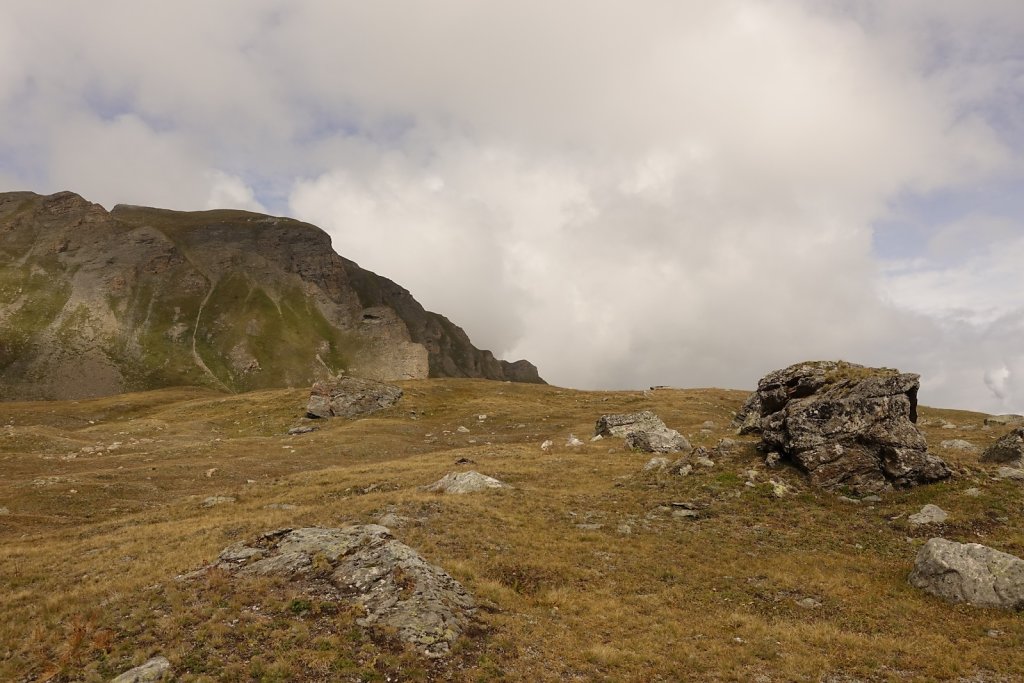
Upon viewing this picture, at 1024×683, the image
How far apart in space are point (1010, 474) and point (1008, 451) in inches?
340

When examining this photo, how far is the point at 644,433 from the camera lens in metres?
49.8

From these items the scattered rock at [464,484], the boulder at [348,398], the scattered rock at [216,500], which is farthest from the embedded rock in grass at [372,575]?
the boulder at [348,398]

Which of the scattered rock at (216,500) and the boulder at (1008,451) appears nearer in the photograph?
the boulder at (1008,451)

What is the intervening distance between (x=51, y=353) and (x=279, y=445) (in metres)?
186

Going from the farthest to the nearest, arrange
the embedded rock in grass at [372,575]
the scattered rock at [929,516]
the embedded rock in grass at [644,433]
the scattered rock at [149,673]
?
the embedded rock in grass at [644,433] → the scattered rock at [929,516] → the embedded rock in grass at [372,575] → the scattered rock at [149,673]

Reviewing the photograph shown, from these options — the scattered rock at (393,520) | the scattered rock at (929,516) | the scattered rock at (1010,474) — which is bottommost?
the scattered rock at (393,520)

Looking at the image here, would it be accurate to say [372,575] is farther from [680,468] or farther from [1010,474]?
[1010,474]

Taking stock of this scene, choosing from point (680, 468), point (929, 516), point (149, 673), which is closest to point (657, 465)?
point (680, 468)

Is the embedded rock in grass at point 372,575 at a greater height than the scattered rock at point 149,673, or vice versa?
the embedded rock in grass at point 372,575

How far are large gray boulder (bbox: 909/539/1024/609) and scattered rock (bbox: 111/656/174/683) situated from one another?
24.6 metres

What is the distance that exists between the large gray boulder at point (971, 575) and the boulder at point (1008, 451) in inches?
778

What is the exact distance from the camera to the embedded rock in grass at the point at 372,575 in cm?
1587

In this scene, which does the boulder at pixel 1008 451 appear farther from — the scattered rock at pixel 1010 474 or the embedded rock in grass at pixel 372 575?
the embedded rock in grass at pixel 372 575

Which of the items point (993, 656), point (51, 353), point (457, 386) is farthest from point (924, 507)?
point (51, 353)
